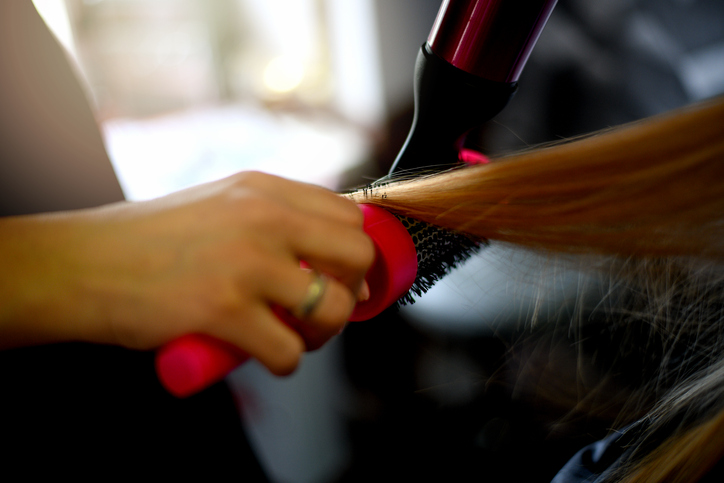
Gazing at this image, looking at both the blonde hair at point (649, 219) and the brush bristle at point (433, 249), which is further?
the brush bristle at point (433, 249)

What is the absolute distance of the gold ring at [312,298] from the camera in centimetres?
30

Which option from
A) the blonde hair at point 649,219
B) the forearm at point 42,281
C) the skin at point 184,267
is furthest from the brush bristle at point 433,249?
the forearm at point 42,281

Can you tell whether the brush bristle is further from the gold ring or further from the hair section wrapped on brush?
the gold ring

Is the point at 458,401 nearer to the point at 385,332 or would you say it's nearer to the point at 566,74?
the point at 385,332

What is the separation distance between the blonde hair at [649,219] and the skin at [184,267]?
0.13 meters

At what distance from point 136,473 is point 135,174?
67.8 inches

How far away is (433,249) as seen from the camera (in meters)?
0.45

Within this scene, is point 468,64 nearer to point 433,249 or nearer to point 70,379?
point 433,249

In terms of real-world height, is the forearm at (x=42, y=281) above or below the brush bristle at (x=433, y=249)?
above

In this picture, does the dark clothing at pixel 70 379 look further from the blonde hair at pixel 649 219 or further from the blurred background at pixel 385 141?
the blonde hair at pixel 649 219

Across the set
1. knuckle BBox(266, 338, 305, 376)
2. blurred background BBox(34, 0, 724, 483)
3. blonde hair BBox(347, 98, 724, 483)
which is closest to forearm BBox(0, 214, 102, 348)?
knuckle BBox(266, 338, 305, 376)

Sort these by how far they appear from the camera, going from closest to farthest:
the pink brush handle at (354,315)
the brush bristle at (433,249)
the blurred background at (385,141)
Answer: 1. the pink brush handle at (354,315)
2. the brush bristle at (433,249)
3. the blurred background at (385,141)

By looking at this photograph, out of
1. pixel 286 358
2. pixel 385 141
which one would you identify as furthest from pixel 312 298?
pixel 385 141

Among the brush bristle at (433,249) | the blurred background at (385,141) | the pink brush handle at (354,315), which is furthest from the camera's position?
the blurred background at (385,141)
